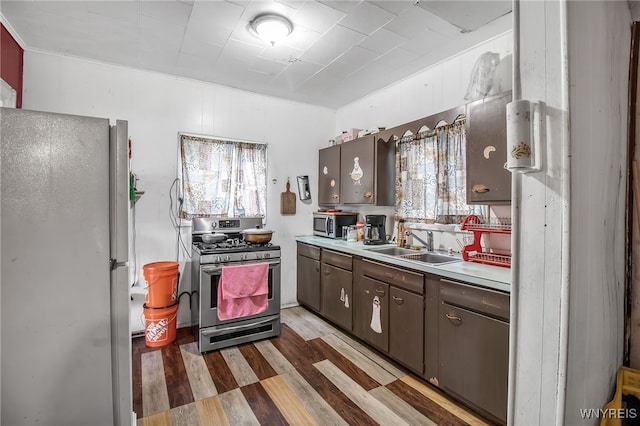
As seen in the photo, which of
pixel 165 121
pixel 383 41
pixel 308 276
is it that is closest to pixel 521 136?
pixel 383 41

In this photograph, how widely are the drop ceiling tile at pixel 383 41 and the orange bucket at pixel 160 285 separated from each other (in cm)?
270

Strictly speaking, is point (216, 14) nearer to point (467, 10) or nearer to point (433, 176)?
point (467, 10)

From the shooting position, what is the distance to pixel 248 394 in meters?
2.12

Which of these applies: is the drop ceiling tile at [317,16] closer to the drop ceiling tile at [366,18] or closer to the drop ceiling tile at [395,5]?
the drop ceiling tile at [366,18]

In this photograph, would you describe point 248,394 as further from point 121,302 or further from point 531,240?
point 531,240

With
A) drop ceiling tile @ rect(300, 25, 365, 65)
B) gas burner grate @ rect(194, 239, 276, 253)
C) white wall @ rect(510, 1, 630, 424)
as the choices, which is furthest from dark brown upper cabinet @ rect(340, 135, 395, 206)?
white wall @ rect(510, 1, 630, 424)

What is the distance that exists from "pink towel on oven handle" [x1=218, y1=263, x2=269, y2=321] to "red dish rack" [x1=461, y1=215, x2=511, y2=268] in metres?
1.82

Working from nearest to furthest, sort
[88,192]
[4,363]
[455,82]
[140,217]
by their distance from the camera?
[4,363] → [88,192] → [455,82] → [140,217]

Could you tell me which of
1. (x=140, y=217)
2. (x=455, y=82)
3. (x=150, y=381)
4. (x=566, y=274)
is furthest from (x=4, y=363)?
(x=455, y=82)

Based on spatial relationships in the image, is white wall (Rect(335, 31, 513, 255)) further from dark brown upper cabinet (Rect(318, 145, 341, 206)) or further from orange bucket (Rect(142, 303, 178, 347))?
orange bucket (Rect(142, 303, 178, 347))

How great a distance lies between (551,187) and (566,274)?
0.25m

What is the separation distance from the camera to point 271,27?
2.18 metres

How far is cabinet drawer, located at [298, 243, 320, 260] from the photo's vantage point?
3.47 m

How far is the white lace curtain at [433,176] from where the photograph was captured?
8.69 feet
